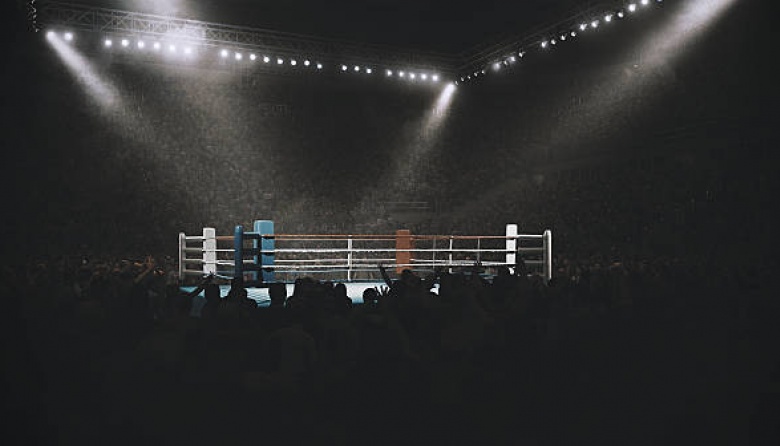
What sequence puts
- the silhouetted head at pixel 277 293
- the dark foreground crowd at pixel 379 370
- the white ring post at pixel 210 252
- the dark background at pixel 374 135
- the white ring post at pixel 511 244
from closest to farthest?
the dark foreground crowd at pixel 379 370 < the silhouetted head at pixel 277 293 < the white ring post at pixel 210 252 < the white ring post at pixel 511 244 < the dark background at pixel 374 135

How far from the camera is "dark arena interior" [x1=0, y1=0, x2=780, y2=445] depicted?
73.4 inches

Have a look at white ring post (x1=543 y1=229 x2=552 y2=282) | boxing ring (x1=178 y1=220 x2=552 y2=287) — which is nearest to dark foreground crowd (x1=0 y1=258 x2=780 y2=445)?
boxing ring (x1=178 y1=220 x2=552 y2=287)

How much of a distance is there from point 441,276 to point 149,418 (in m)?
1.96

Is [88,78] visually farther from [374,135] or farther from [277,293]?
[277,293]

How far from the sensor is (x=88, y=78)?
11.6 metres

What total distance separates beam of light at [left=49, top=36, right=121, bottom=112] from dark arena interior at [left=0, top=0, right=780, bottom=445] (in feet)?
0.13

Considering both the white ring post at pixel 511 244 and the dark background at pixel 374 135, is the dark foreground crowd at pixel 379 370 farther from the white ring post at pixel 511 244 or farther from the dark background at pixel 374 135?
the dark background at pixel 374 135

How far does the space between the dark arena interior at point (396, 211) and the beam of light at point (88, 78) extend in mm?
40

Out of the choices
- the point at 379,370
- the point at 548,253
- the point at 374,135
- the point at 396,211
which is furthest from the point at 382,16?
the point at 379,370

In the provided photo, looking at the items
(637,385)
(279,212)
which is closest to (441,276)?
(637,385)

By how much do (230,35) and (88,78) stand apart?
2901 millimetres

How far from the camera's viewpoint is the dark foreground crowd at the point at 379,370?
1.72m

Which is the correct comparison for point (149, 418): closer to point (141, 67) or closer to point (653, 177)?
point (653, 177)

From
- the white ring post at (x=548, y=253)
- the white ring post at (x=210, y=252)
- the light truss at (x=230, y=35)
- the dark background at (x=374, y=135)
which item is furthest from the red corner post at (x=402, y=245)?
the light truss at (x=230, y=35)
